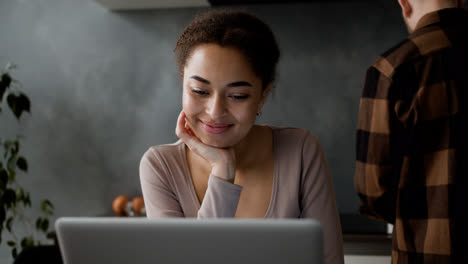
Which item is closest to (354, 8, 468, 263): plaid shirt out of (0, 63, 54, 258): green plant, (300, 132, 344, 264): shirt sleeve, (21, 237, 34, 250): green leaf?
(300, 132, 344, 264): shirt sleeve

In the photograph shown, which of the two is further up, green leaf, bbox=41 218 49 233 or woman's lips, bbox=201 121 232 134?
woman's lips, bbox=201 121 232 134

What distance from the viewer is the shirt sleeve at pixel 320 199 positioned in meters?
1.09

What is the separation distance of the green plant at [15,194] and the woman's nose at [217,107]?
1691 millimetres

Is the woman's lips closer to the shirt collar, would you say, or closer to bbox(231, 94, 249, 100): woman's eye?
bbox(231, 94, 249, 100): woman's eye

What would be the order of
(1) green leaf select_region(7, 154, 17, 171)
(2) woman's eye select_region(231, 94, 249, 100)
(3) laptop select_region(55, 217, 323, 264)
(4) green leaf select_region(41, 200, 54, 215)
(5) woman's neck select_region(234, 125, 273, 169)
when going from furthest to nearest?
(4) green leaf select_region(41, 200, 54, 215), (1) green leaf select_region(7, 154, 17, 171), (5) woman's neck select_region(234, 125, 273, 169), (2) woman's eye select_region(231, 94, 249, 100), (3) laptop select_region(55, 217, 323, 264)

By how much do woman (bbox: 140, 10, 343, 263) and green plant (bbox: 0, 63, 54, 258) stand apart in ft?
4.87

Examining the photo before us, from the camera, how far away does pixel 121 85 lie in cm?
270

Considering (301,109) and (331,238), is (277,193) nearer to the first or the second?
(331,238)

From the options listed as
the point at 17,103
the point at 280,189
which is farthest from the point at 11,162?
the point at 280,189

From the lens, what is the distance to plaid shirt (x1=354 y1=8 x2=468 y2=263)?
37.1 inches

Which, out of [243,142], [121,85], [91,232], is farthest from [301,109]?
[91,232]

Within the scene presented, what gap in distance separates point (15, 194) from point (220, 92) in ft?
6.19

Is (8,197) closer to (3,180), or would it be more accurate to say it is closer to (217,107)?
(3,180)

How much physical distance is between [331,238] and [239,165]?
1.04 feet
